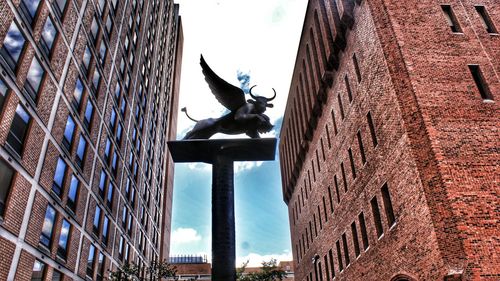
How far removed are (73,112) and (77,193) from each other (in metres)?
4.84

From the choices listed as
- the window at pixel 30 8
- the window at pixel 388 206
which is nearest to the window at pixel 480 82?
the window at pixel 388 206

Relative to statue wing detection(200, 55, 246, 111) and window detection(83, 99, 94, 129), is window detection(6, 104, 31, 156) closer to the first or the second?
window detection(83, 99, 94, 129)

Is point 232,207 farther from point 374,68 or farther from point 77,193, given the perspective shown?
point 77,193

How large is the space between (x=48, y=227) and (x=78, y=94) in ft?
28.4

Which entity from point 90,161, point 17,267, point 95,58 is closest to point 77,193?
point 90,161

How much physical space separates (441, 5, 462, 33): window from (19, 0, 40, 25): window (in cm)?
2026

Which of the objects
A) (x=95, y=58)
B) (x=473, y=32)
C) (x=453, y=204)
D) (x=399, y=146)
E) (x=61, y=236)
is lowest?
(x=453, y=204)

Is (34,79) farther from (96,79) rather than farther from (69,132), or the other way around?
(96,79)

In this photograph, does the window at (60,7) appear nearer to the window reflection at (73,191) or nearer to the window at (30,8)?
the window at (30,8)

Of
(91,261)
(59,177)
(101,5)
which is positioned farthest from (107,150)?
(101,5)

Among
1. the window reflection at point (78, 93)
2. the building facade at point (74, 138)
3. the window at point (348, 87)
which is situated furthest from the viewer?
the window reflection at point (78, 93)

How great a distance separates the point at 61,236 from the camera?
73.4ft

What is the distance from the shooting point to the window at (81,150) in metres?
25.5

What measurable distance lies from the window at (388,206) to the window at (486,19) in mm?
9633
